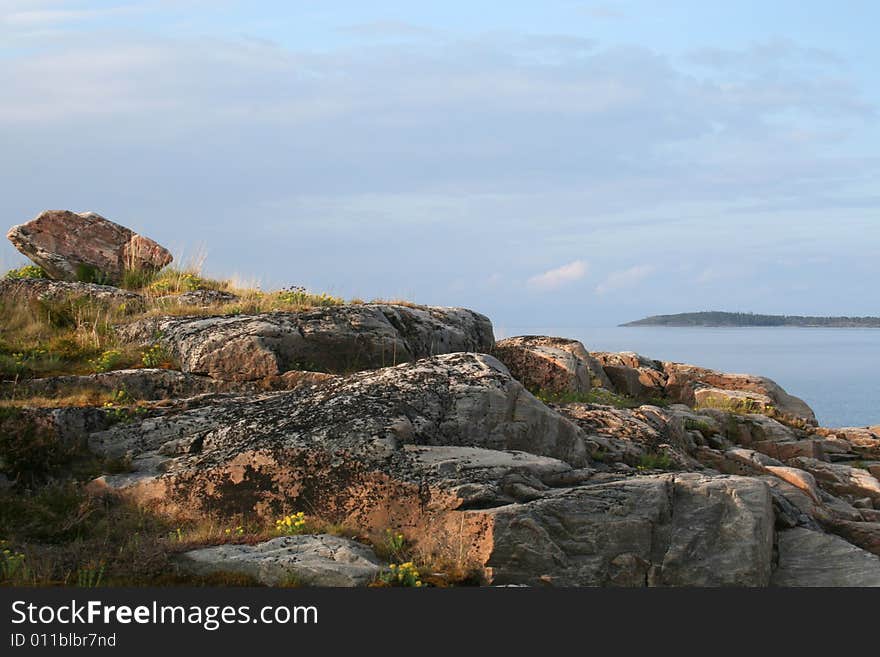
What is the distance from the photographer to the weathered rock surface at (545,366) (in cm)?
2141

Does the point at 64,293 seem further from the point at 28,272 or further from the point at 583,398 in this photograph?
the point at 583,398

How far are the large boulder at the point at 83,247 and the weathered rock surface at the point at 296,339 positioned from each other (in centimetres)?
770

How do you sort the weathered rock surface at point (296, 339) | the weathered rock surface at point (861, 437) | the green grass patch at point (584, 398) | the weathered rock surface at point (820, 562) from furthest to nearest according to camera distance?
1. the weathered rock surface at point (861, 437)
2. the green grass patch at point (584, 398)
3. the weathered rock surface at point (296, 339)
4. the weathered rock surface at point (820, 562)

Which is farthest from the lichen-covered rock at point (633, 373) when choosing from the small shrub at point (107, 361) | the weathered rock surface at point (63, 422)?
the weathered rock surface at point (63, 422)

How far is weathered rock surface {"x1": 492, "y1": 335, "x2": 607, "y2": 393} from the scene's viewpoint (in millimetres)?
21406

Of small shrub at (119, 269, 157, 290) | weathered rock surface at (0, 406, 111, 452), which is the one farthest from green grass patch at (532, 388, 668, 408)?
small shrub at (119, 269, 157, 290)

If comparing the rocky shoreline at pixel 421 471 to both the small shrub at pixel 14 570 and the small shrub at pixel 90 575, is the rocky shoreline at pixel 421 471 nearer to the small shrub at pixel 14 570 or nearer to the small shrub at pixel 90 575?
the small shrub at pixel 90 575

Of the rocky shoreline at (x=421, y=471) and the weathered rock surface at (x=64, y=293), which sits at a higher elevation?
the weathered rock surface at (x=64, y=293)

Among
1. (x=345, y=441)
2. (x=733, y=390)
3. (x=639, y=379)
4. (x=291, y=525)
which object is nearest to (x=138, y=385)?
(x=345, y=441)

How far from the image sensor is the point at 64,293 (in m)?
22.8

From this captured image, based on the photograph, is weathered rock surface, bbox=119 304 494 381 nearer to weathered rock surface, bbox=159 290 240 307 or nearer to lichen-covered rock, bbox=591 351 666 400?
weathered rock surface, bbox=159 290 240 307

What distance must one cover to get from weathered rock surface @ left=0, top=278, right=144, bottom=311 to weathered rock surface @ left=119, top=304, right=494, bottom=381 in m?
2.44

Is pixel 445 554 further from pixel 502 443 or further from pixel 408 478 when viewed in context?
pixel 502 443

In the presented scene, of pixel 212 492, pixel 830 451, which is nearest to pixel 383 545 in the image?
pixel 212 492
